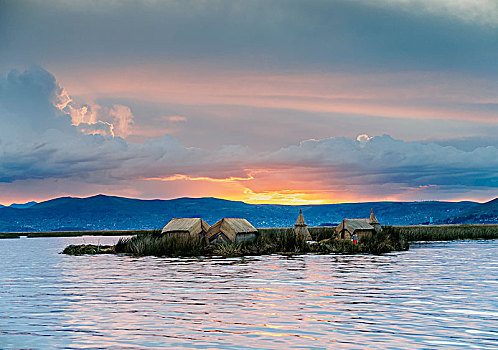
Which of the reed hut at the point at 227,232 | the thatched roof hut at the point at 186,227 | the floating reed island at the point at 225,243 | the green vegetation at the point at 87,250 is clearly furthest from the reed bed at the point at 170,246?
the green vegetation at the point at 87,250

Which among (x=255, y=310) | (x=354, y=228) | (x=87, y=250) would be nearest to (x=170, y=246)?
(x=87, y=250)

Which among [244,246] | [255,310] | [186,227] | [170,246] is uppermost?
[186,227]

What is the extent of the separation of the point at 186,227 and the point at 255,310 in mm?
33339

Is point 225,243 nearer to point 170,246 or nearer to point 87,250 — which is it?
point 170,246

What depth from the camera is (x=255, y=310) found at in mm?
16672

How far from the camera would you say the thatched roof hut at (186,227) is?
49375mm

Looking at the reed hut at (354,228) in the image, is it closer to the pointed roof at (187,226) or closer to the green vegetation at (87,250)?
the pointed roof at (187,226)

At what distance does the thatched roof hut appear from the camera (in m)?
49.4

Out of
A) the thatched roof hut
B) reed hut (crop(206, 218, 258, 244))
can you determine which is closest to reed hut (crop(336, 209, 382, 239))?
reed hut (crop(206, 218, 258, 244))

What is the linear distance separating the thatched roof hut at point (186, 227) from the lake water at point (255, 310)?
792 inches

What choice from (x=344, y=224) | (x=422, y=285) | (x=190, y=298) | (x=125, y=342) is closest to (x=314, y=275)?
(x=422, y=285)

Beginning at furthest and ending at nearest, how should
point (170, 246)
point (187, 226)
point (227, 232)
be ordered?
point (187, 226) < point (227, 232) < point (170, 246)

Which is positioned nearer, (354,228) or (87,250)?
(87,250)

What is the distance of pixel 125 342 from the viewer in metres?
12.2
